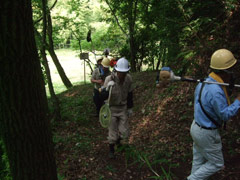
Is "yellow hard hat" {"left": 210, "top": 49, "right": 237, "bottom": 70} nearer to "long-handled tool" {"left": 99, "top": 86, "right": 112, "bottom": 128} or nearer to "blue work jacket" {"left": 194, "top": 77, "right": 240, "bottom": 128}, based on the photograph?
"blue work jacket" {"left": 194, "top": 77, "right": 240, "bottom": 128}

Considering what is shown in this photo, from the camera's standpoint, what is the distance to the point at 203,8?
670 cm

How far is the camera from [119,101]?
16.2 feet

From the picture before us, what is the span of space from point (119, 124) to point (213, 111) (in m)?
2.62

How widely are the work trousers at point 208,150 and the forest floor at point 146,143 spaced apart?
0.78 metres

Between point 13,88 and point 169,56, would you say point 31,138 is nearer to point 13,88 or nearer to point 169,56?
point 13,88

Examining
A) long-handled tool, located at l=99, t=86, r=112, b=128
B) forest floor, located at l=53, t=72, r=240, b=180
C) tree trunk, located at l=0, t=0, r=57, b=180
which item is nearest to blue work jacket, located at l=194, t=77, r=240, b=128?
forest floor, located at l=53, t=72, r=240, b=180

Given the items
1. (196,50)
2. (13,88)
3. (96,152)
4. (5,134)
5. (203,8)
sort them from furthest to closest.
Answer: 1. (203,8)
2. (196,50)
3. (96,152)
4. (5,134)
5. (13,88)

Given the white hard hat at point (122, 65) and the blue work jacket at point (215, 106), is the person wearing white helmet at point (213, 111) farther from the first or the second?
the white hard hat at point (122, 65)

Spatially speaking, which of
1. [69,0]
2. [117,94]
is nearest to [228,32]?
[117,94]

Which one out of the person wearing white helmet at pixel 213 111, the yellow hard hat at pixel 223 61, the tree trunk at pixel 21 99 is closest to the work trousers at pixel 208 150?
the person wearing white helmet at pixel 213 111

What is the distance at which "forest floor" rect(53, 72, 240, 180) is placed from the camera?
4.47 metres

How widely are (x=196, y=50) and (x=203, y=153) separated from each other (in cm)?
369

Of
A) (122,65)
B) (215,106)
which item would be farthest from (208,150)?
(122,65)

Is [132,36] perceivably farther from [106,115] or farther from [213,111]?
[213,111]
